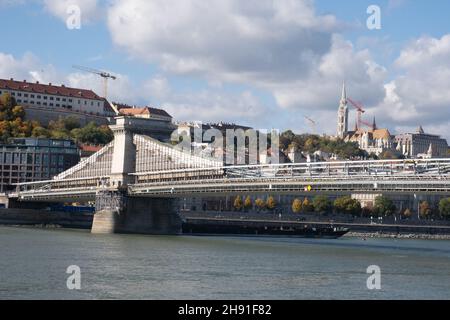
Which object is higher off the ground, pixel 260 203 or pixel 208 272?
pixel 260 203

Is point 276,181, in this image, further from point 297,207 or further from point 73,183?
point 297,207

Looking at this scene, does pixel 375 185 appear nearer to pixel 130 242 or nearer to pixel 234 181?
pixel 234 181

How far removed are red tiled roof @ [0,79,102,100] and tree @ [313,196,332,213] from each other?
148ft

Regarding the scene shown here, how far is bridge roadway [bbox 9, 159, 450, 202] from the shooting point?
50.9m

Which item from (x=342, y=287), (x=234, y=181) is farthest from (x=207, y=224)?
(x=342, y=287)

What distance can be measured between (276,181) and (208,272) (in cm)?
1956

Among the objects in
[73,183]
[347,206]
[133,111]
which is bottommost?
[347,206]

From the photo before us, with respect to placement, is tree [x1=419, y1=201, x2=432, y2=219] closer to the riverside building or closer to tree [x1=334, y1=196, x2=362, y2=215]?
tree [x1=334, y1=196, x2=362, y2=215]

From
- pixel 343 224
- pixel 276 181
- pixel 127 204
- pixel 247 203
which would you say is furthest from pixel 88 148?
pixel 276 181

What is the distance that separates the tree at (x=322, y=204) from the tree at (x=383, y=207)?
690 cm

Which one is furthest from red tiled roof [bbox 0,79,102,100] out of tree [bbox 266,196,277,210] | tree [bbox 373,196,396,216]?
tree [bbox 373,196,396,216]

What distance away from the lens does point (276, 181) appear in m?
57.2

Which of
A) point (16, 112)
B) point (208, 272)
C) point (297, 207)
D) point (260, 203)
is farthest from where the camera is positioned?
point (16, 112)
